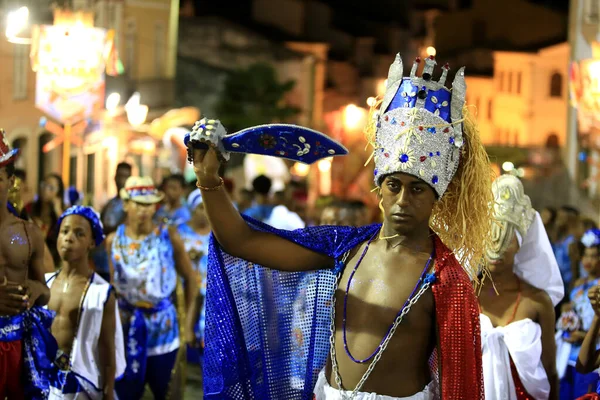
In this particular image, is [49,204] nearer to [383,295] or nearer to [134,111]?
[383,295]

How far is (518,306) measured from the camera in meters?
6.92

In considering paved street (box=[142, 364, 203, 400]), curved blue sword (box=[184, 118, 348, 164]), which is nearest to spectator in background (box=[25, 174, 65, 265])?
paved street (box=[142, 364, 203, 400])

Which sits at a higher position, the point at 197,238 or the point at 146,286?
the point at 146,286

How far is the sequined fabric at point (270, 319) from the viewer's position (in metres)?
4.89

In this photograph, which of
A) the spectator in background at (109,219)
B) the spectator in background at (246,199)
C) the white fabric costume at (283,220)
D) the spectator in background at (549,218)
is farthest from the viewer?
the spectator in background at (246,199)

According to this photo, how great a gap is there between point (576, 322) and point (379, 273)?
504 cm

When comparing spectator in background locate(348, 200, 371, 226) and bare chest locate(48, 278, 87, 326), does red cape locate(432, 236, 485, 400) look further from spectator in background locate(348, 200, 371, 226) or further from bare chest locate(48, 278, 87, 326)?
spectator in background locate(348, 200, 371, 226)

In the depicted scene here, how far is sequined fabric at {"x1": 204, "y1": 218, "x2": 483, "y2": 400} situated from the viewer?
4891 mm

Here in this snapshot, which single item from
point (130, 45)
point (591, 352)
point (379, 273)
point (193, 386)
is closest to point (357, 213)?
point (193, 386)

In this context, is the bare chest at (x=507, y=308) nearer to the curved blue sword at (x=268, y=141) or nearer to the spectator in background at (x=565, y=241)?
the curved blue sword at (x=268, y=141)

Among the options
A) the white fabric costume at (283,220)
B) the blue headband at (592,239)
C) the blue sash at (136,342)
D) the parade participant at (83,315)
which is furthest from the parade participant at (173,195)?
the parade participant at (83,315)

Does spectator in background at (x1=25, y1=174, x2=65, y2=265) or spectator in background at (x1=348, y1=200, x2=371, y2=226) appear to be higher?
spectator in background at (x1=348, y1=200, x2=371, y2=226)

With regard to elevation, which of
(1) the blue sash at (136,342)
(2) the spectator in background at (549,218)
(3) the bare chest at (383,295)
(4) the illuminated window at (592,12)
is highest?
(4) the illuminated window at (592,12)

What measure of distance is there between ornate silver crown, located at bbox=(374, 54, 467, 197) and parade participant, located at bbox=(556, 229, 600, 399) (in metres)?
4.86
